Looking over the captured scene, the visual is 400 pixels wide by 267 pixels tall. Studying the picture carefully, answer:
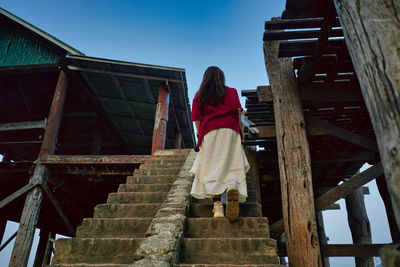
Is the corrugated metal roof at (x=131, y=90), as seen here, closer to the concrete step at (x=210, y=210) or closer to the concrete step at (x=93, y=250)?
the concrete step at (x=210, y=210)

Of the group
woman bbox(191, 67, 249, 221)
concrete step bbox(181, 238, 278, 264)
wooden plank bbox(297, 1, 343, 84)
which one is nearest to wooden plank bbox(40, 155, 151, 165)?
woman bbox(191, 67, 249, 221)

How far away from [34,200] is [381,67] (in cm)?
668

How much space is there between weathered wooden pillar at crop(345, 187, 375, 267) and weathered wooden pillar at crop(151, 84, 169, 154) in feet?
16.4

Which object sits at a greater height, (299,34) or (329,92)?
(299,34)

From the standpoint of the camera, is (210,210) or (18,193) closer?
(210,210)

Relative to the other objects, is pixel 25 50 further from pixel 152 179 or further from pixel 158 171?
pixel 152 179

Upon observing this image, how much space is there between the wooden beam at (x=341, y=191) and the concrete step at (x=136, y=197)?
1.54 meters

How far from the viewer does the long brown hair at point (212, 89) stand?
115 inches

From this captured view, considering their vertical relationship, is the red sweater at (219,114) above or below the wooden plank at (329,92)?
below

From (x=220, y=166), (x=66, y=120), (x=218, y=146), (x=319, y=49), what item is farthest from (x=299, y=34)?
(x=66, y=120)

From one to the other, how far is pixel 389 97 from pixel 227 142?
5.79ft

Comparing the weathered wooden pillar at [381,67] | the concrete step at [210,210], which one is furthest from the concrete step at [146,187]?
the weathered wooden pillar at [381,67]

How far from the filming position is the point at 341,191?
3.22 m

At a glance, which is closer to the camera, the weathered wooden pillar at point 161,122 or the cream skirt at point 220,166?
the cream skirt at point 220,166
